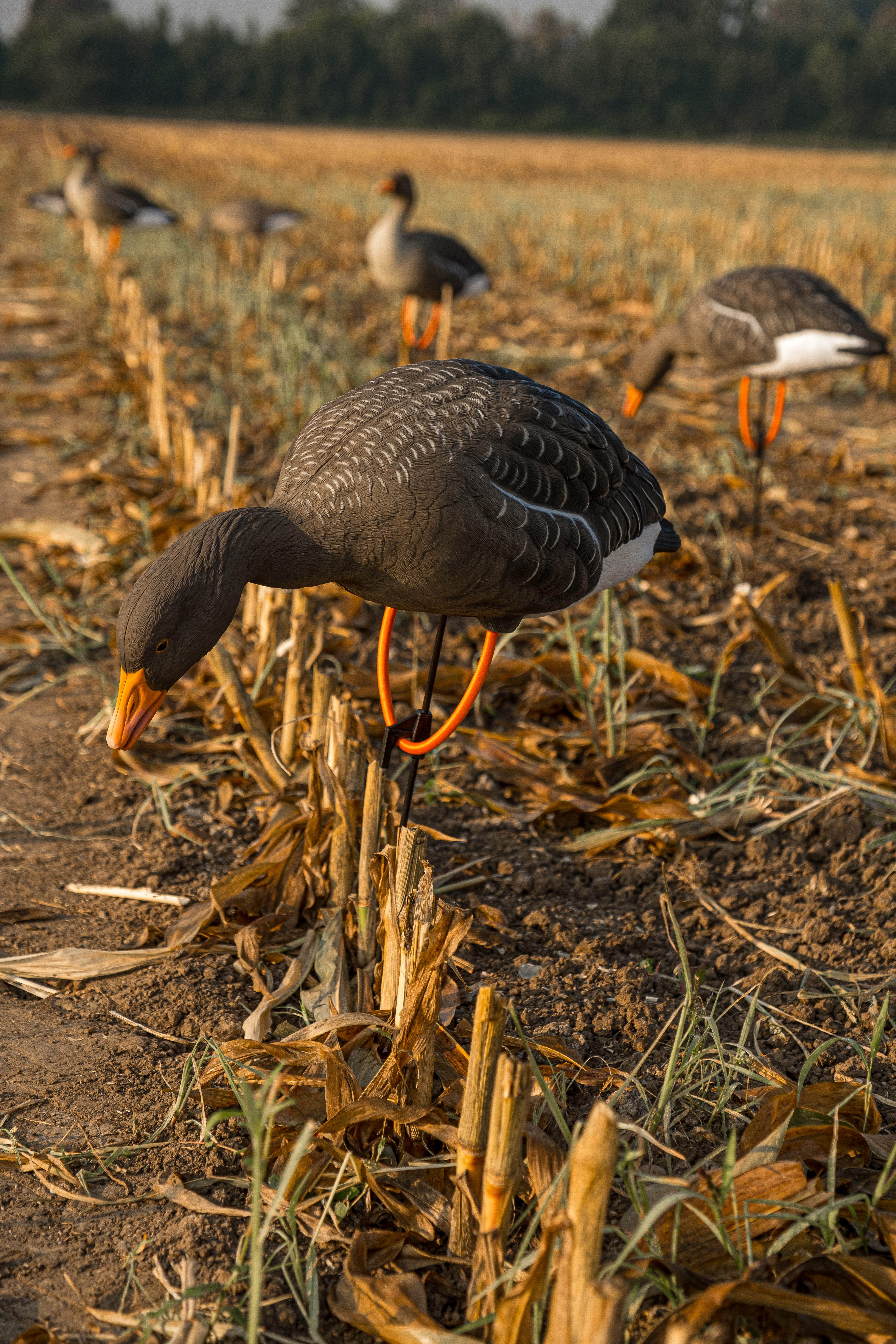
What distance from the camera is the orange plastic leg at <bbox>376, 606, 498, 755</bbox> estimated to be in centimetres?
294

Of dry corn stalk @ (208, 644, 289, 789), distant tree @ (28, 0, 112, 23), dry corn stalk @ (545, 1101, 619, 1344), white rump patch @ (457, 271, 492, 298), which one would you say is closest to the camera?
dry corn stalk @ (545, 1101, 619, 1344)

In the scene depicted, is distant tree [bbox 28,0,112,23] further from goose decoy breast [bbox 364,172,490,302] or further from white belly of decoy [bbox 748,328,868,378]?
white belly of decoy [bbox 748,328,868,378]

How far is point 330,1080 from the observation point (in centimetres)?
221

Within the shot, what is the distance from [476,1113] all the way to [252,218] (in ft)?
43.3

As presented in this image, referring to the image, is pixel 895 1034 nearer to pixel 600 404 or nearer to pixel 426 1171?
pixel 426 1171

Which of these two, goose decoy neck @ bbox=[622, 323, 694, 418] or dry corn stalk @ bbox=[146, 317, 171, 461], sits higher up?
goose decoy neck @ bbox=[622, 323, 694, 418]

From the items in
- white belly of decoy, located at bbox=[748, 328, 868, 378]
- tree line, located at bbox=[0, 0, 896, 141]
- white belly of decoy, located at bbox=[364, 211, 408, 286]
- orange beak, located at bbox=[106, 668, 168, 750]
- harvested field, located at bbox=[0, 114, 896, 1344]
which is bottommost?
harvested field, located at bbox=[0, 114, 896, 1344]

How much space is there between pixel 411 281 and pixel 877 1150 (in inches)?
311

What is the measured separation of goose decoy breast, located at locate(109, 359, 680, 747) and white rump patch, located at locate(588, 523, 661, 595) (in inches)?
3.0

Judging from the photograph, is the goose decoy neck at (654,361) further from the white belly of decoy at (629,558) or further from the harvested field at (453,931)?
the white belly of decoy at (629,558)

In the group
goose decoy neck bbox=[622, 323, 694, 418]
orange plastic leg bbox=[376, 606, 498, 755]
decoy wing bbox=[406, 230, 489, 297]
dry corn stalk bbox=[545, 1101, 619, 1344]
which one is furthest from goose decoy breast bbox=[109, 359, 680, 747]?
decoy wing bbox=[406, 230, 489, 297]

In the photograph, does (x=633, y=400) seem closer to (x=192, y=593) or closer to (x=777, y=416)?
(x=777, y=416)

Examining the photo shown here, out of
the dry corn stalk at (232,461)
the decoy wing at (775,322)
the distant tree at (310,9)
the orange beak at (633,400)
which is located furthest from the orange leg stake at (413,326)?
the distant tree at (310,9)

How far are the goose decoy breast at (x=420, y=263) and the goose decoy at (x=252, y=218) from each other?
4.55 metres
